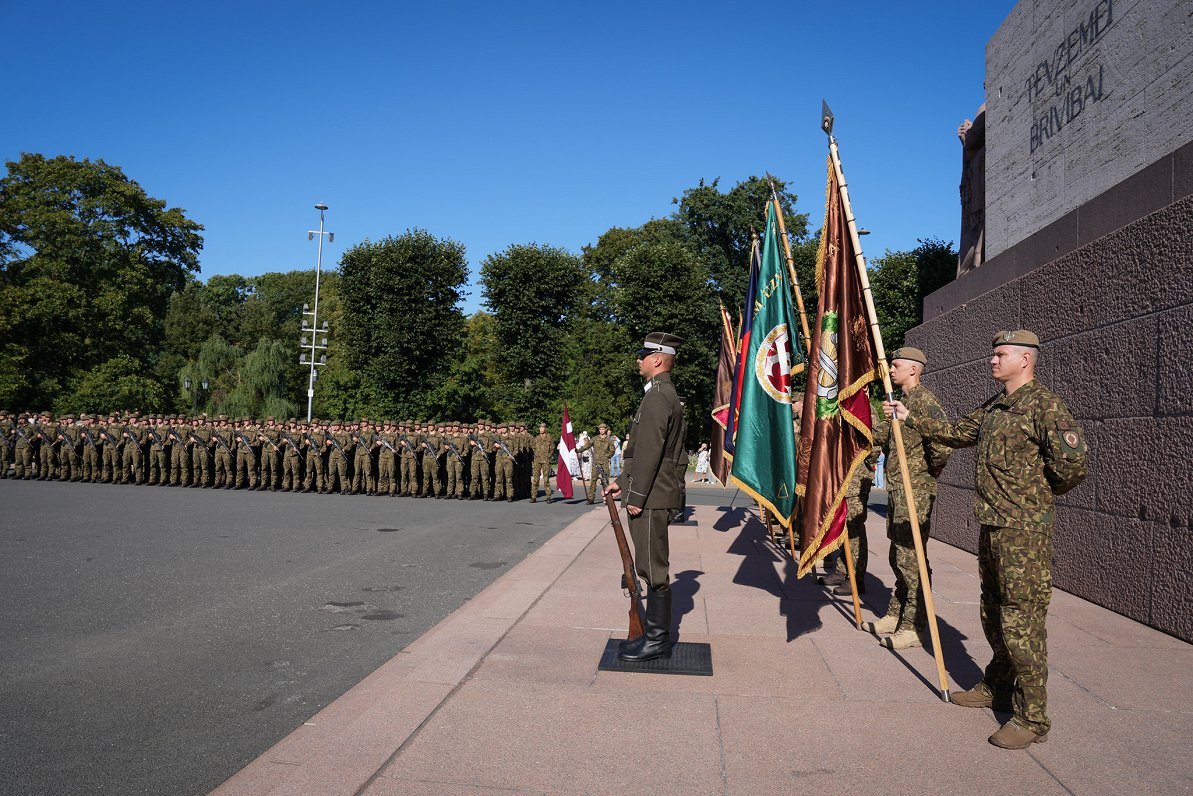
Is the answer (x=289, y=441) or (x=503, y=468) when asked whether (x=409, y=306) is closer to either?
(x=289, y=441)

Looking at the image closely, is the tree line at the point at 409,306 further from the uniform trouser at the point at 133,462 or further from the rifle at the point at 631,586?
the rifle at the point at 631,586

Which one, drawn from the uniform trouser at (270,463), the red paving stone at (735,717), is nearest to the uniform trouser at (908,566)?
the red paving stone at (735,717)

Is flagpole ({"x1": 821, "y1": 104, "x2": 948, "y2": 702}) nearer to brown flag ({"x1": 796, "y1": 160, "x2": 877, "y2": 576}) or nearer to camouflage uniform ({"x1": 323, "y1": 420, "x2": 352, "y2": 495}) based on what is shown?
brown flag ({"x1": 796, "y1": 160, "x2": 877, "y2": 576})

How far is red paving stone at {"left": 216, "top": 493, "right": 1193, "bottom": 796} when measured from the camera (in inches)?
127

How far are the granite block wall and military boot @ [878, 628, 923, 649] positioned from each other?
6.26 ft

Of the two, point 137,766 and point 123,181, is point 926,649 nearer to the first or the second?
point 137,766

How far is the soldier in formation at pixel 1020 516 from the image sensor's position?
3.68m

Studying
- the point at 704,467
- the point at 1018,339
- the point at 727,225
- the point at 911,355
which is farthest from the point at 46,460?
the point at 727,225

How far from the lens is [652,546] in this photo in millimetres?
4992

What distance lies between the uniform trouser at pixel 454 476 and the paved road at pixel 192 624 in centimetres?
498

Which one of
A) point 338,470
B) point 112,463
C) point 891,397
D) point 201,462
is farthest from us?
point 112,463

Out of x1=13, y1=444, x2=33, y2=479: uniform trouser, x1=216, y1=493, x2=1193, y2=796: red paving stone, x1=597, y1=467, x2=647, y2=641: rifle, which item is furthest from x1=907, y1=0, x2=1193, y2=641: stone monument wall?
x1=13, y1=444, x2=33, y2=479: uniform trouser

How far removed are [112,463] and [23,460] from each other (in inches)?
115

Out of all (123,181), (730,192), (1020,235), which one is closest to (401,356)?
(123,181)
